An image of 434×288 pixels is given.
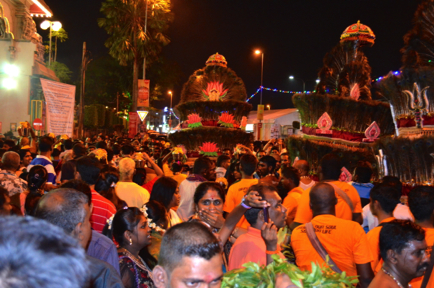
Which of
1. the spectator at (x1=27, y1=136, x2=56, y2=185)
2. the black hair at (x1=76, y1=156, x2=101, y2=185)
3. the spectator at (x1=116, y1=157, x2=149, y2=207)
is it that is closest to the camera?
the black hair at (x1=76, y1=156, x2=101, y2=185)

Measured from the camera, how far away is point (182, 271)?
6.35ft

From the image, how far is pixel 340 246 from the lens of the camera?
342 centimetres

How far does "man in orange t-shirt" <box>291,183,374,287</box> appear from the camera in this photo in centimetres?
338

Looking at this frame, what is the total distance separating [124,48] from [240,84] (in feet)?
48.1

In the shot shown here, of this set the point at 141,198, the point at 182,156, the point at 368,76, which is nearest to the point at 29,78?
the point at 182,156

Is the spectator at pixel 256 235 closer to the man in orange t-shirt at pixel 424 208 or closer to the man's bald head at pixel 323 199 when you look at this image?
the man's bald head at pixel 323 199

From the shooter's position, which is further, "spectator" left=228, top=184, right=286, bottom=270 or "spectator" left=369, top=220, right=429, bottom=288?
"spectator" left=228, top=184, right=286, bottom=270

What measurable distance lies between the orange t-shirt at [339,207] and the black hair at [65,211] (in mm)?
2703

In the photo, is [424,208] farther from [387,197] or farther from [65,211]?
[65,211]

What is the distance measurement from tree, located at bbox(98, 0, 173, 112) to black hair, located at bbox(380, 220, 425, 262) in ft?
86.2

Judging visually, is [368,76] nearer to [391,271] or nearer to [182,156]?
[182,156]

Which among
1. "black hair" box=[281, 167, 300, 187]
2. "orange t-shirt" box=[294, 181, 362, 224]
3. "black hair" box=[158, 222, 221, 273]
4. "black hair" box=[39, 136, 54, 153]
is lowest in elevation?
"orange t-shirt" box=[294, 181, 362, 224]

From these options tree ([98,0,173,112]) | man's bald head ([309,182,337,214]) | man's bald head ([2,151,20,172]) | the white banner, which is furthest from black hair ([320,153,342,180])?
tree ([98,0,173,112])

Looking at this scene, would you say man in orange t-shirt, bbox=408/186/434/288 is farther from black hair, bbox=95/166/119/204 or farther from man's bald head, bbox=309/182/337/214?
black hair, bbox=95/166/119/204
